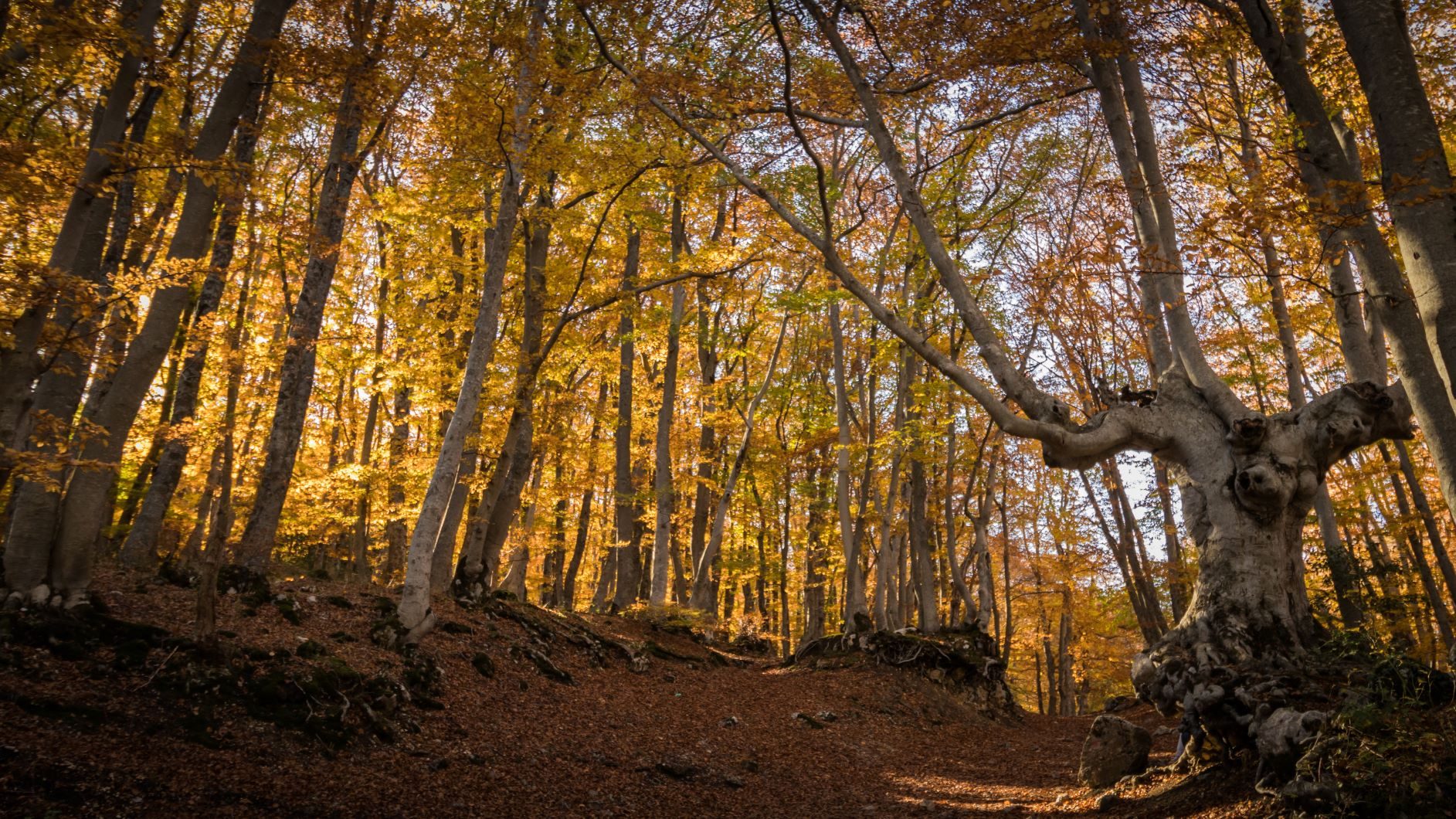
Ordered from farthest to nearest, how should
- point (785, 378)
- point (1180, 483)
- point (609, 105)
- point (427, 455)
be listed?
point (785, 378) → point (427, 455) → point (609, 105) → point (1180, 483)

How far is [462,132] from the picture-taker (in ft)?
26.5

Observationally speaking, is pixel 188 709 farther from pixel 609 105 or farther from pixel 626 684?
pixel 609 105

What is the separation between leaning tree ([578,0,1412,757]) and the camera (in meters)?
5.52

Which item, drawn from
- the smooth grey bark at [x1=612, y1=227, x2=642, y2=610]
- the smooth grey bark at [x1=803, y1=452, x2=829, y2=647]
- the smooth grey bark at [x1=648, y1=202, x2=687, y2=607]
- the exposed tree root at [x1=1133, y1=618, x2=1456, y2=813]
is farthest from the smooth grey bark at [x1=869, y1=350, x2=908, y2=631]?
the exposed tree root at [x1=1133, y1=618, x2=1456, y2=813]

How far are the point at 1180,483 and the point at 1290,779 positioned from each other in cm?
295

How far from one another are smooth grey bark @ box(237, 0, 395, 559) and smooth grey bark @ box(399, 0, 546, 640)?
4.79ft

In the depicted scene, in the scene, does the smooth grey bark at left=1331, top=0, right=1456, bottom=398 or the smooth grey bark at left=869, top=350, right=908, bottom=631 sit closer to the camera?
the smooth grey bark at left=1331, top=0, right=1456, bottom=398

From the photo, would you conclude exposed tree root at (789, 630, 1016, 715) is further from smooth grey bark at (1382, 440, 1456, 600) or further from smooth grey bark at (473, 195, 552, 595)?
smooth grey bark at (1382, 440, 1456, 600)

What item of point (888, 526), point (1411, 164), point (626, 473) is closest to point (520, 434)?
point (626, 473)

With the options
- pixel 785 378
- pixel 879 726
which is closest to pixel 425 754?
pixel 879 726

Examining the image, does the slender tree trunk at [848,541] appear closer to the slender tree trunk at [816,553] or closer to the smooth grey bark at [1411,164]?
the slender tree trunk at [816,553]

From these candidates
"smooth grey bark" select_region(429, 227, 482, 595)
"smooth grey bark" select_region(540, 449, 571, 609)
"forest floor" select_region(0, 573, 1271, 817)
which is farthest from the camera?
"smooth grey bark" select_region(540, 449, 571, 609)

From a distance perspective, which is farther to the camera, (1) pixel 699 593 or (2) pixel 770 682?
(1) pixel 699 593

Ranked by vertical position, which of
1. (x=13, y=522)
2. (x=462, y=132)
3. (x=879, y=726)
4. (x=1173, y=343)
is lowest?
(x=879, y=726)
